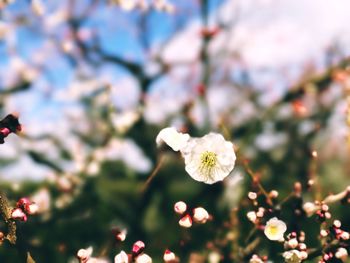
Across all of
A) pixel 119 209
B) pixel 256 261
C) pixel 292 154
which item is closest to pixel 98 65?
pixel 119 209

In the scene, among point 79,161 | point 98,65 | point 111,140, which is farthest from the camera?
point 98,65

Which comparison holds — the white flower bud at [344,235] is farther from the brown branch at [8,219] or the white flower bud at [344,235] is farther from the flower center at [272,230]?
the brown branch at [8,219]

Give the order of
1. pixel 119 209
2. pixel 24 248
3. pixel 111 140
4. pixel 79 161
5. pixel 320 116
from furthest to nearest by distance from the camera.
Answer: pixel 79 161, pixel 320 116, pixel 111 140, pixel 119 209, pixel 24 248

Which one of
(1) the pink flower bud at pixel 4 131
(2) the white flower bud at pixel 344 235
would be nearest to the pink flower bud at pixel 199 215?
(2) the white flower bud at pixel 344 235

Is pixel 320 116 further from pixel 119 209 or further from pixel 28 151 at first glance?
pixel 28 151

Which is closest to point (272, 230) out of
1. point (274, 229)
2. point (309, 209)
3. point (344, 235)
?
point (274, 229)

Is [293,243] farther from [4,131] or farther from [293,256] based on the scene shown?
[4,131]

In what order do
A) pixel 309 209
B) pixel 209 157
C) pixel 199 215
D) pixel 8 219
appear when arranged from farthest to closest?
pixel 309 209 < pixel 209 157 < pixel 199 215 < pixel 8 219

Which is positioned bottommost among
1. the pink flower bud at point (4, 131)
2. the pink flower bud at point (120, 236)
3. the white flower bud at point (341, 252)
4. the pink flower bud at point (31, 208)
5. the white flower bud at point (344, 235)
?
the white flower bud at point (341, 252)

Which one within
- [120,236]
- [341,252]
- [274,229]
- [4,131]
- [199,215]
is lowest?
[341,252]
